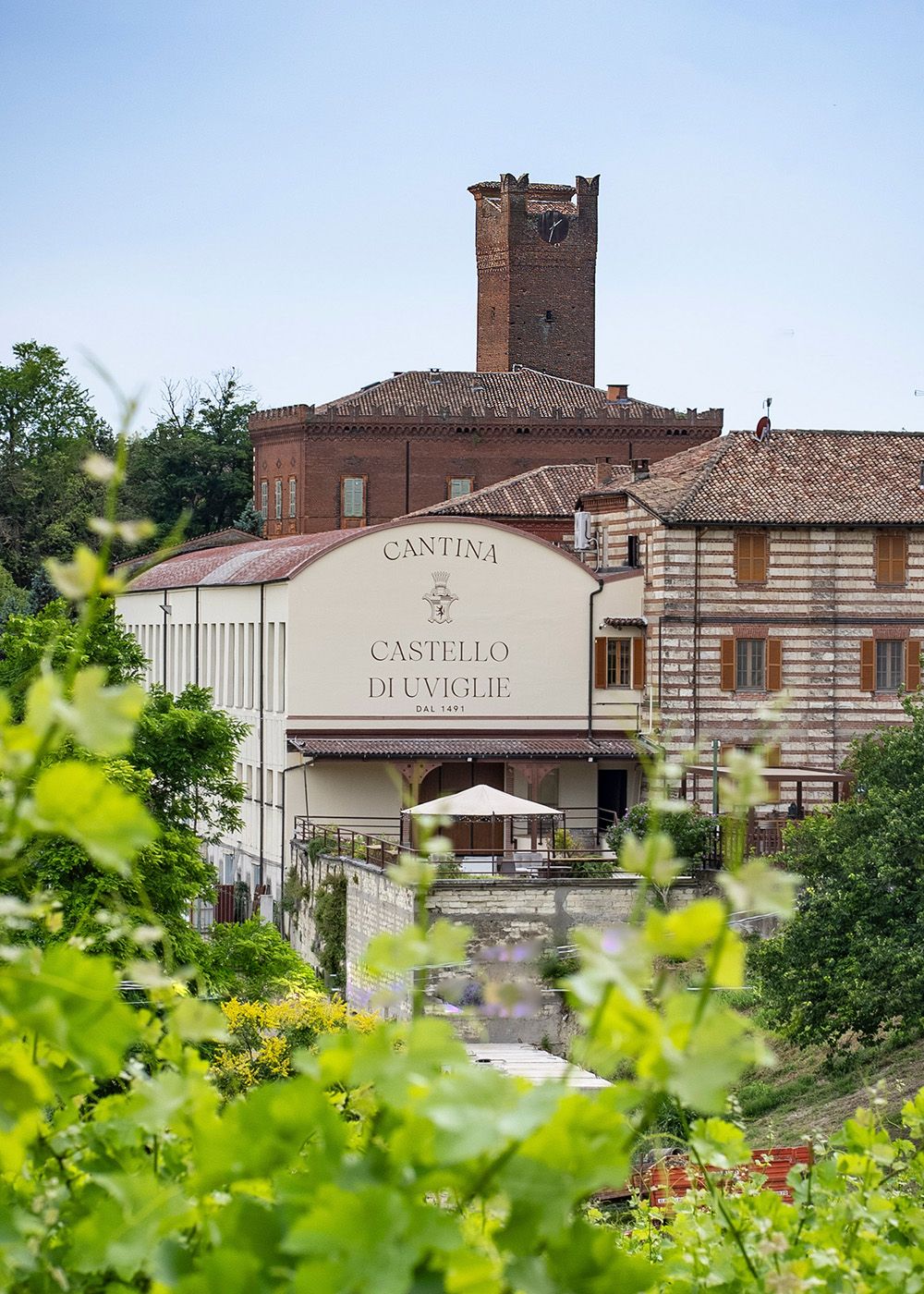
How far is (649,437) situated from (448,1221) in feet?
218

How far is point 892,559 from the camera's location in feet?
133

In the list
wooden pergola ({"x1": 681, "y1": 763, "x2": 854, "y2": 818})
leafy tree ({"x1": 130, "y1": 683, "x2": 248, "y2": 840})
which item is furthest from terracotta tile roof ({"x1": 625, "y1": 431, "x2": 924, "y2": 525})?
leafy tree ({"x1": 130, "y1": 683, "x2": 248, "y2": 840})

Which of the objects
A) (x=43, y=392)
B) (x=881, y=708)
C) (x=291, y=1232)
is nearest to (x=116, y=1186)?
(x=291, y=1232)

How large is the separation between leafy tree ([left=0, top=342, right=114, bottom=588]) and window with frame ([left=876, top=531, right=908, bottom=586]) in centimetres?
4264

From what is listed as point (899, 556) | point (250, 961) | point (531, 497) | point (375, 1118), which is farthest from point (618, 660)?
point (375, 1118)

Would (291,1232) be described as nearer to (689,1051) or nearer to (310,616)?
(689,1051)

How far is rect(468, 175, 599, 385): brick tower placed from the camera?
81.2 meters

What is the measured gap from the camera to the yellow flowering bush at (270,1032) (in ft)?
67.2

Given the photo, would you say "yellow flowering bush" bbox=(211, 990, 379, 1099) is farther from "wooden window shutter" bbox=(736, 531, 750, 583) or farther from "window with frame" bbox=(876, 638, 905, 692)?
"window with frame" bbox=(876, 638, 905, 692)

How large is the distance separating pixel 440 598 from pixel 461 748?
318 centimetres

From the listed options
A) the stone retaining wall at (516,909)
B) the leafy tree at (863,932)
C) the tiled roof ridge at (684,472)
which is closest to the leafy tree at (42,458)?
the tiled roof ridge at (684,472)

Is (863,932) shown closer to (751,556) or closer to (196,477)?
(751,556)

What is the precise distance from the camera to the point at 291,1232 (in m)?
2.31

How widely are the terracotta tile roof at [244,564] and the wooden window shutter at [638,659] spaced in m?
6.41
